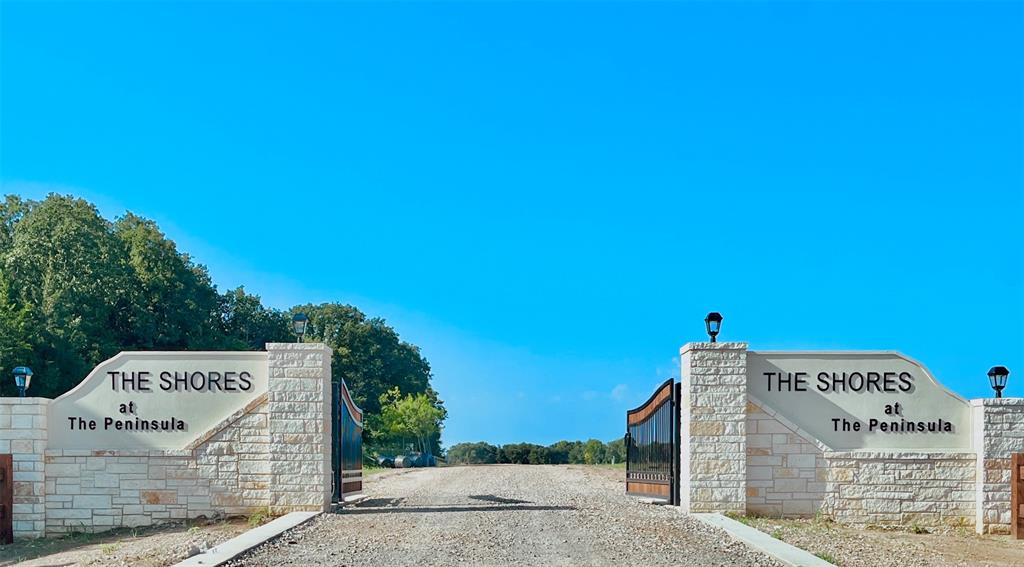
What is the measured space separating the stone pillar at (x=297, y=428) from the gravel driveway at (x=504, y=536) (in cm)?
70

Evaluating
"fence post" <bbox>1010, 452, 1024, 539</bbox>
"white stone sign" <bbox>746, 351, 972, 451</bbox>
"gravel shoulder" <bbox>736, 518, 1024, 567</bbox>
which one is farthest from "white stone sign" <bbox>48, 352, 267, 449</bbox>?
"fence post" <bbox>1010, 452, 1024, 539</bbox>

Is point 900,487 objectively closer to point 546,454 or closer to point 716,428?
point 716,428

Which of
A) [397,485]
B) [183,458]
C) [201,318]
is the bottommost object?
[397,485]

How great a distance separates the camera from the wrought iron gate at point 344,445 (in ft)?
55.9

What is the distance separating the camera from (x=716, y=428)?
15367 millimetres

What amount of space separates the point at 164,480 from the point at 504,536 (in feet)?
19.9

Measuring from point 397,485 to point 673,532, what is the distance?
41.7 feet

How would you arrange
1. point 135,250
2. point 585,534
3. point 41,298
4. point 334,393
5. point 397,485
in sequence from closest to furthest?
point 585,534 → point 334,393 → point 397,485 → point 41,298 → point 135,250

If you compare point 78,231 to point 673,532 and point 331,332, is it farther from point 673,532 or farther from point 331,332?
point 673,532

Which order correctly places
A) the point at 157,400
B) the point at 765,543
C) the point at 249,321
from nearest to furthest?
the point at 765,543
the point at 157,400
the point at 249,321

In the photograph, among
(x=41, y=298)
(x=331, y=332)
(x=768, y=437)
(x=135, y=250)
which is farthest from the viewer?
(x=331, y=332)

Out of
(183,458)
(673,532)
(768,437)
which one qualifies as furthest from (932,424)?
(183,458)

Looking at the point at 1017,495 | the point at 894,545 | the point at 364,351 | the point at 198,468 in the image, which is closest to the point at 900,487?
the point at 1017,495

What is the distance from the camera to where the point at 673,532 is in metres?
13.2
